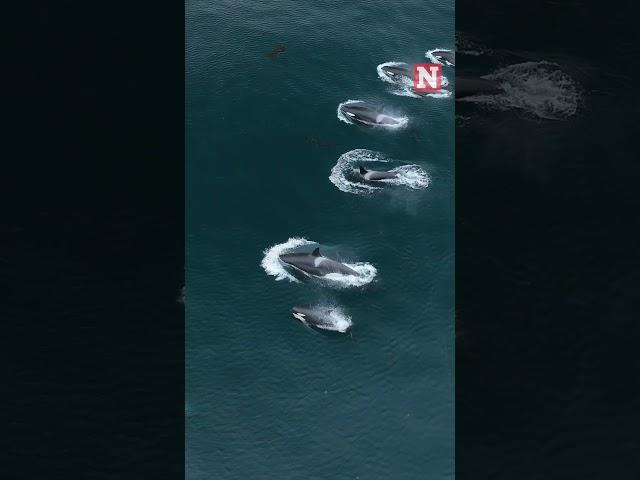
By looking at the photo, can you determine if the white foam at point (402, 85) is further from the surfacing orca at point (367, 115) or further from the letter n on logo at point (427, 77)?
the surfacing orca at point (367, 115)

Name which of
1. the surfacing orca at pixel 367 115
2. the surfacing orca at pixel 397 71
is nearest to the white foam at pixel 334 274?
the surfacing orca at pixel 367 115

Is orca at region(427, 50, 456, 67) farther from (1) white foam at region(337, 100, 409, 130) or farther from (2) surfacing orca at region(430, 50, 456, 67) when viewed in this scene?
(1) white foam at region(337, 100, 409, 130)
